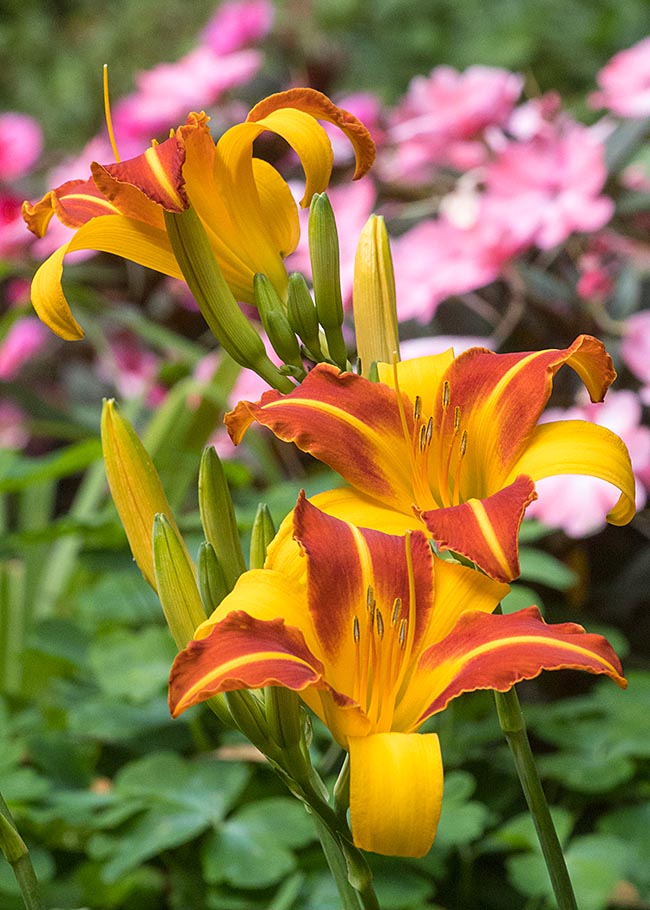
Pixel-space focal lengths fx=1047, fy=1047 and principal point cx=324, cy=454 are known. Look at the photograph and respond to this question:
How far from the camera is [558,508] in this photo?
38.9 inches

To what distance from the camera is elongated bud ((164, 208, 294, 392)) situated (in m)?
0.42

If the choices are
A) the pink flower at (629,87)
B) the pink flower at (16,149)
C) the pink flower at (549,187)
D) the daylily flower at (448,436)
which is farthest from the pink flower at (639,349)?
the pink flower at (16,149)

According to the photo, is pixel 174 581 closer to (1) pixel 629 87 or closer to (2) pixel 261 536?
(2) pixel 261 536

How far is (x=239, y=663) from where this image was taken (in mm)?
333

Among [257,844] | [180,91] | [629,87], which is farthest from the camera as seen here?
[180,91]

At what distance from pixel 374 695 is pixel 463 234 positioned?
811 mm

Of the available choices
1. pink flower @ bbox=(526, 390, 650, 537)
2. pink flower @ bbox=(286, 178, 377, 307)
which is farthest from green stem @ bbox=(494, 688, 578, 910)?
pink flower @ bbox=(286, 178, 377, 307)

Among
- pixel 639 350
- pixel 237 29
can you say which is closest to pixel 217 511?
pixel 639 350

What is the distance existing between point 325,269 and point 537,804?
0.24 m

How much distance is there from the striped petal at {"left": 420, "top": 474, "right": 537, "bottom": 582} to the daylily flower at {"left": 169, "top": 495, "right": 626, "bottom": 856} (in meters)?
0.02

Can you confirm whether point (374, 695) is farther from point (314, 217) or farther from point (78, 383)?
point (78, 383)

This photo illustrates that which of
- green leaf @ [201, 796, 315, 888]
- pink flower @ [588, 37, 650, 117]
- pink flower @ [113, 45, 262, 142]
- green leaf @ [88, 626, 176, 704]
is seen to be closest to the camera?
green leaf @ [201, 796, 315, 888]

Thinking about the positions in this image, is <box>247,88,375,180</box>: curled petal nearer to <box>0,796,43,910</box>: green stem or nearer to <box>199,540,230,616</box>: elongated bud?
<box>199,540,230,616</box>: elongated bud

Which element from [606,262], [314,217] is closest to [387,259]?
[314,217]
